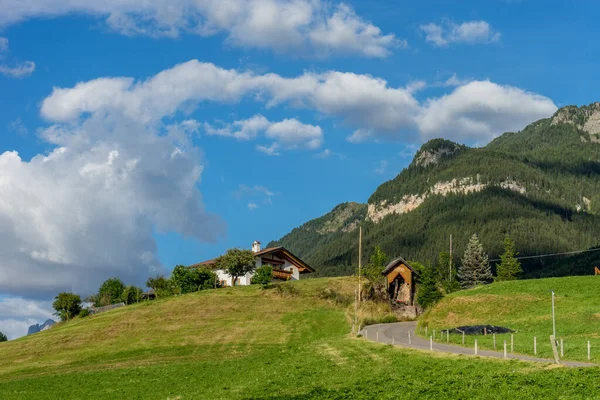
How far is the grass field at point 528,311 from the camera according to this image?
58275 millimetres

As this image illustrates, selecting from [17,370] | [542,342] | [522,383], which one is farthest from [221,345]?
[522,383]

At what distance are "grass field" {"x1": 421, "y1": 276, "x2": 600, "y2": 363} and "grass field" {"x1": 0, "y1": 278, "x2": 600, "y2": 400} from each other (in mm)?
13924

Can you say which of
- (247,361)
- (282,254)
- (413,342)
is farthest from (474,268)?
(247,361)

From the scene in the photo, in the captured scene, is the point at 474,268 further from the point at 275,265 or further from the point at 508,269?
the point at 275,265

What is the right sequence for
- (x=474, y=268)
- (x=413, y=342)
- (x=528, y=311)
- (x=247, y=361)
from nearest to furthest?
(x=247, y=361), (x=413, y=342), (x=528, y=311), (x=474, y=268)

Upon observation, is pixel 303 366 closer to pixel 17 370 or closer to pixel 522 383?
pixel 522 383

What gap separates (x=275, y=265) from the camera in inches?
4830

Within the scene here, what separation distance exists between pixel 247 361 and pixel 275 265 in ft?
227

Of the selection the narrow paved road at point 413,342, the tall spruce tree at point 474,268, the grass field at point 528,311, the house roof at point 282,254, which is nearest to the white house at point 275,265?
the house roof at point 282,254

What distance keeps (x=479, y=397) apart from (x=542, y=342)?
30.6 meters

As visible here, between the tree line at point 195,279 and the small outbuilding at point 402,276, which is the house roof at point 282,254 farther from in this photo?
the small outbuilding at point 402,276

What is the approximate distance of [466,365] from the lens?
122 feet

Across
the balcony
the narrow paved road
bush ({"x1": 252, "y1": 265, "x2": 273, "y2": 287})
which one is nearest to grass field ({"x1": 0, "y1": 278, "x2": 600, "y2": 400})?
the narrow paved road

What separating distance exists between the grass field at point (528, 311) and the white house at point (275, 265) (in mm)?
38791
